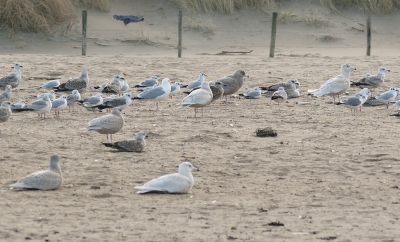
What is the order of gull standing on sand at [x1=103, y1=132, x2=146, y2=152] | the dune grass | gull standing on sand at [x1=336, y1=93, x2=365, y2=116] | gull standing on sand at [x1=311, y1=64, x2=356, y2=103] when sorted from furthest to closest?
the dune grass < gull standing on sand at [x1=311, y1=64, x2=356, y2=103] < gull standing on sand at [x1=336, y1=93, x2=365, y2=116] < gull standing on sand at [x1=103, y1=132, x2=146, y2=152]

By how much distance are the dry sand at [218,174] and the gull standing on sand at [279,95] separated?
0.76ft

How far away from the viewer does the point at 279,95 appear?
1539 centimetres

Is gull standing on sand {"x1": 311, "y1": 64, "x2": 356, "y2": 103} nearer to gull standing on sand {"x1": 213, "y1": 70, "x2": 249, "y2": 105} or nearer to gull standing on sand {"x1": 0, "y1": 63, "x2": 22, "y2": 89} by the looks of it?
gull standing on sand {"x1": 213, "y1": 70, "x2": 249, "y2": 105}

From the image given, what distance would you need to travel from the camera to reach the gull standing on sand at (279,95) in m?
15.4

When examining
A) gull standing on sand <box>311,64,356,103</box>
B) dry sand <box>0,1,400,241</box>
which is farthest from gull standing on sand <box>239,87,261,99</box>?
gull standing on sand <box>311,64,356,103</box>

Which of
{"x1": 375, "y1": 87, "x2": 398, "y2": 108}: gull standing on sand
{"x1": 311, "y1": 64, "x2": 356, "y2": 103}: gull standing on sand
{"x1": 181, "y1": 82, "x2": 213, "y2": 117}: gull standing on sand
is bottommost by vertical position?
{"x1": 181, "y1": 82, "x2": 213, "y2": 117}: gull standing on sand

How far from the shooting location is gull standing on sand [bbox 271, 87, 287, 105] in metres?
15.4

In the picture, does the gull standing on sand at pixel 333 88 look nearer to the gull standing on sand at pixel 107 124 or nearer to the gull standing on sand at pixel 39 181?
the gull standing on sand at pixel 107 124

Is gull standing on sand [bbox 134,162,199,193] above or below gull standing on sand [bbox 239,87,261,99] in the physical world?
below

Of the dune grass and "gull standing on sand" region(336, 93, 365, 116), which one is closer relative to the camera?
"gull standing on sand" region(336, 93, 365, 116)

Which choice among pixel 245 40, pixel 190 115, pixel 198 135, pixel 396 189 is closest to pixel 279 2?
pixel 245 40

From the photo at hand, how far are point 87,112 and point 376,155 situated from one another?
19.0 feet

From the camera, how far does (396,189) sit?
30.6 ft

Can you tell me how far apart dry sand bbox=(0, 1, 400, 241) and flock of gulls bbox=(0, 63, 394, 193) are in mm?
140
